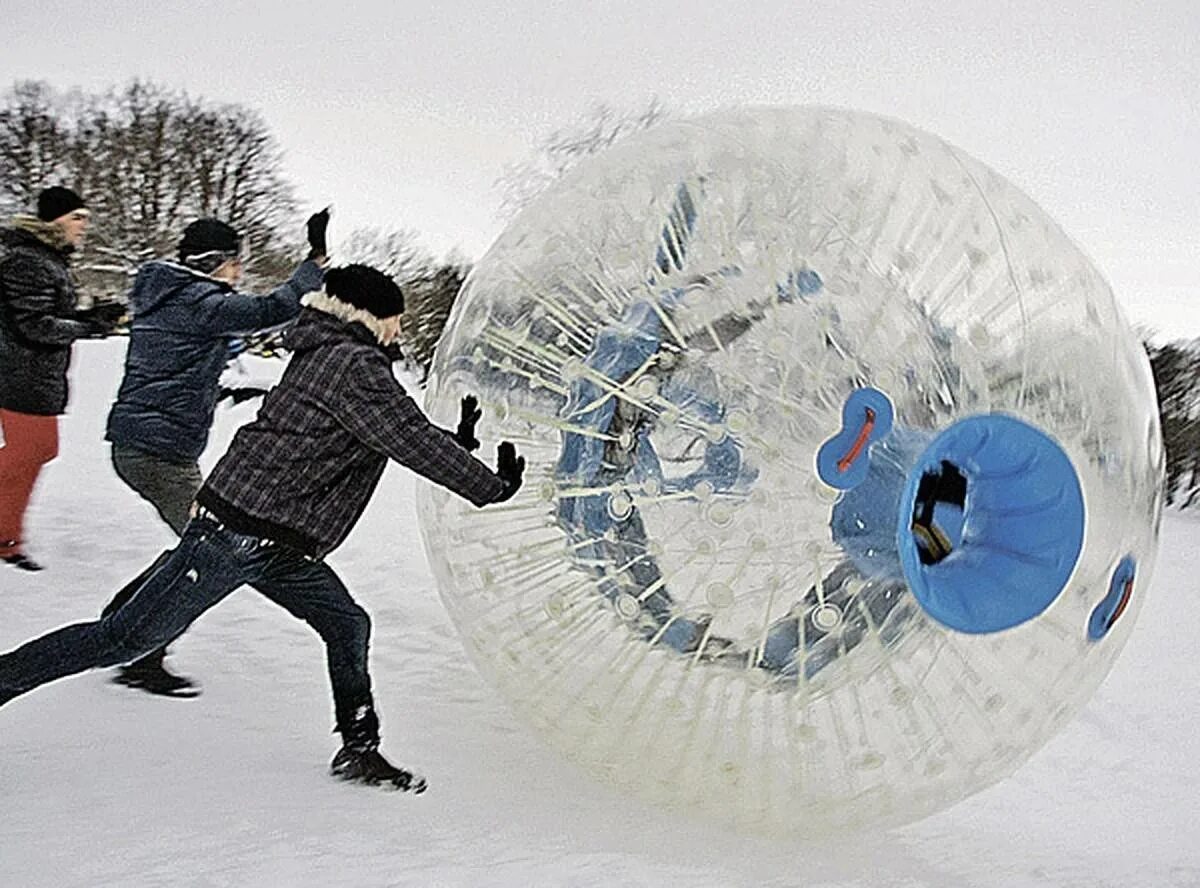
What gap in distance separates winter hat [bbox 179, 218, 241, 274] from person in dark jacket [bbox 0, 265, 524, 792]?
98cm

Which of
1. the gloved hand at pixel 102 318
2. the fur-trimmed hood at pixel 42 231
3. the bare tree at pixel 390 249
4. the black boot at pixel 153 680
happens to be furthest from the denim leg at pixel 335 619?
the bare tree at pixel 390 249

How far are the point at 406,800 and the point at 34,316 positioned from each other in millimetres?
2032

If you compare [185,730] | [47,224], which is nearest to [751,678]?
[185,730]

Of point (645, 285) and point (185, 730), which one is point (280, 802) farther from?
point (645, 285)

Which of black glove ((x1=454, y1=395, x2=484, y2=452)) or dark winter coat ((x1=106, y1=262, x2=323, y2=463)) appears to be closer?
black glove ((x1=454, y1=395, x2=484, y2=452))

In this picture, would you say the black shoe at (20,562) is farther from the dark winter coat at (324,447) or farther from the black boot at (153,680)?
the dark winter coat at (324,447)

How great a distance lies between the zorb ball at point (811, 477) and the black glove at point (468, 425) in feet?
0.12

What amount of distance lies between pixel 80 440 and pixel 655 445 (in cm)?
453

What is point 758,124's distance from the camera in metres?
2.85

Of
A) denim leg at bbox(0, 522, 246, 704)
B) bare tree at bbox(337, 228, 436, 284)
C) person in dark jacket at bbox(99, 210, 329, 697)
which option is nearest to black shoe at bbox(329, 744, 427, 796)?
denim leg at bbox(0, 522, 246, 704)

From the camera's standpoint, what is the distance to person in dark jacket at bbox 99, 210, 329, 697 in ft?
12.0

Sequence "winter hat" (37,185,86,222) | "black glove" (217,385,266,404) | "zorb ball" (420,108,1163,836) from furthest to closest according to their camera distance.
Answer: "winter hat" (37,185,86,222), "black glove" (217,385,266,404), "zorb ball" (420,108,1163,836)

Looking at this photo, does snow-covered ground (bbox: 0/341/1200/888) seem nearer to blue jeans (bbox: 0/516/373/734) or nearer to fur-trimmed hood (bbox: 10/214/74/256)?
blue jeans (bbox: 0/516/373/734)

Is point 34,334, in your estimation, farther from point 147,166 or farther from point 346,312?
point 147,166
